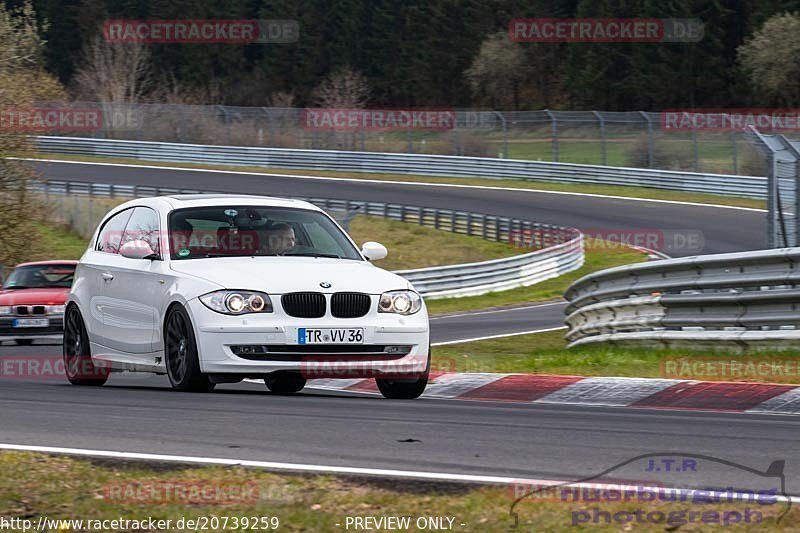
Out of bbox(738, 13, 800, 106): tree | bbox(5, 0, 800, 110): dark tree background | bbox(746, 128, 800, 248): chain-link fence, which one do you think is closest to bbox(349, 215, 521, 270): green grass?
bbox(746, 128, 800, 248): chain-link fence

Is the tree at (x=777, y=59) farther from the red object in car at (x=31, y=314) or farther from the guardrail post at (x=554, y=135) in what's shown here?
the red object in car at (x=31, y=314)

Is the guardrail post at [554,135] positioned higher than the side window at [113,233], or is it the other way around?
the side window at [113,233]

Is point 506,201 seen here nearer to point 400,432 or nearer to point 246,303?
point 246,303

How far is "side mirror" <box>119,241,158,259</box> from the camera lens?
1036 cm

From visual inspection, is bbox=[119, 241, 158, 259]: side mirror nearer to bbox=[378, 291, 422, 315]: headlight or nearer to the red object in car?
bbox=[378, 291, 422, 315]: headlight

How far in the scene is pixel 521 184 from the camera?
53.6 metres

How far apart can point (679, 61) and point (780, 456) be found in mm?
77919

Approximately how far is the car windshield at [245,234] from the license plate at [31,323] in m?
9.25

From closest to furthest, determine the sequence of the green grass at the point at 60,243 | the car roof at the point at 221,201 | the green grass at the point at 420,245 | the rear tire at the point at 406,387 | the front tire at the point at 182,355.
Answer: the front tire at the point at 182,355 < the rear tire at the point at 406,387 < the car roof at the point at 221,201 < the green grass at the point at 60,243 < the green grass at the point at 420,245

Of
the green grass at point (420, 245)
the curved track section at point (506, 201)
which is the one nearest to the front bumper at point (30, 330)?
the green grass at point (420, 245)

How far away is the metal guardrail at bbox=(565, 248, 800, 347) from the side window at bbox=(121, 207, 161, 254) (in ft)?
16.2

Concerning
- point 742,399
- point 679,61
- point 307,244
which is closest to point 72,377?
point 307,244

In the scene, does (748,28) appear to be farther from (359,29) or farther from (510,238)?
(510,238)

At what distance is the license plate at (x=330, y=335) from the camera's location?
949cm
